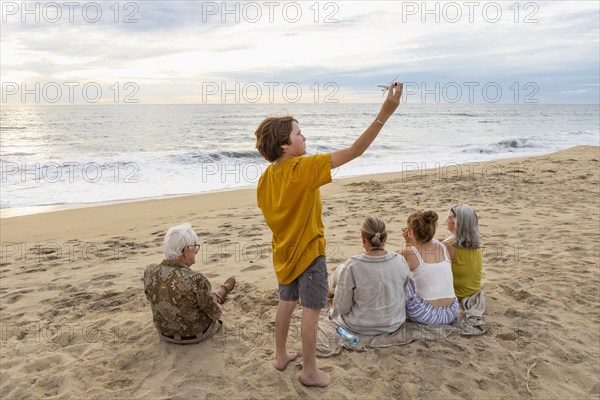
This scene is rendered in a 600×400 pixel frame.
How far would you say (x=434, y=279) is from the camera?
350 centimetres

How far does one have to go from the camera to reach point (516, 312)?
3895mm

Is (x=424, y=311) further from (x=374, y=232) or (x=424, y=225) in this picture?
(x=374, y=232)

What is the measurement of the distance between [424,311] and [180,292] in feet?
5.96

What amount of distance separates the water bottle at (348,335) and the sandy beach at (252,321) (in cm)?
13

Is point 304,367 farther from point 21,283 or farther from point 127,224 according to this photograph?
point 127,224

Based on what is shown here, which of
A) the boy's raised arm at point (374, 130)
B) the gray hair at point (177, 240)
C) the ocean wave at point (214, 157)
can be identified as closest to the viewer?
the boy's raised arm at point (374, 130)

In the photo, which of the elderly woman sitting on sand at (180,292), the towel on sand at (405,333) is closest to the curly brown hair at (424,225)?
the towel on sand at (405,333)

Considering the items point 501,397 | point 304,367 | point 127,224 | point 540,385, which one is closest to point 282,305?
point 304,367

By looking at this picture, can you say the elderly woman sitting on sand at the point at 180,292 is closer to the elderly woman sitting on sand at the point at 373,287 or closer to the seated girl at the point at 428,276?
the elderly woman sitting on sand at the point at 373,287

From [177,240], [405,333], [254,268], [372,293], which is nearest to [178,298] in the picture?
[177,240]

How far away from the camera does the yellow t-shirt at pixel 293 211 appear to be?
2400 millimetres

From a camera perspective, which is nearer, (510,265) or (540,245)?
(510,265)

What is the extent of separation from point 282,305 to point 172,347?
40.7 inches

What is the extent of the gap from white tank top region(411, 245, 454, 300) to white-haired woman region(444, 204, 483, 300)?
23 cm
